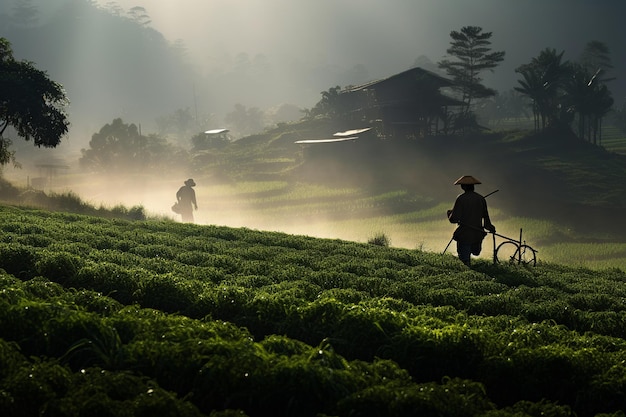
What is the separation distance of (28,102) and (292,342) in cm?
3198

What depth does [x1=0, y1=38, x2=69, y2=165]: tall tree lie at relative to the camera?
3578 cm

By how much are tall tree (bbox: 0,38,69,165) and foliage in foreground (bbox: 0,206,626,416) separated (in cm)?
2313

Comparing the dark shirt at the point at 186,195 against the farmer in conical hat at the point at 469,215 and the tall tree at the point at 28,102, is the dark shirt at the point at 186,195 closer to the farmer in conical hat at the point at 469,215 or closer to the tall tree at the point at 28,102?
the tall tree at the point at 28,102

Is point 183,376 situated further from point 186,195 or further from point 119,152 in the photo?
point 119,152

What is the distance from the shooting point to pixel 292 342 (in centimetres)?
798

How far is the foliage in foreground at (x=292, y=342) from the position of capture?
6.44 metres

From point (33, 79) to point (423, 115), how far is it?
169 feet

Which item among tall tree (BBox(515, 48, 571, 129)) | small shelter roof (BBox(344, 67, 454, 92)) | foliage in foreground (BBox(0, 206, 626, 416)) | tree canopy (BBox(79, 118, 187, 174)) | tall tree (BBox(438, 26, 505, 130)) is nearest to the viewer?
foliage in foreground (BBox(0, 206, 626, 416))

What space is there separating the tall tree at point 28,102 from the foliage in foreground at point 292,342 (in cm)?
2313

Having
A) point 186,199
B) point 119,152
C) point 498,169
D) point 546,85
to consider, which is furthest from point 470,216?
point 119,152

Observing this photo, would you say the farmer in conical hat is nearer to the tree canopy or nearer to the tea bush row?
A: the tea bush row

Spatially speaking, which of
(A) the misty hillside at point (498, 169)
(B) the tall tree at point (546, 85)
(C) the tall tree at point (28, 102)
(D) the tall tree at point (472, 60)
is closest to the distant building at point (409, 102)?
(A) the misty hillside at point (498, 169)

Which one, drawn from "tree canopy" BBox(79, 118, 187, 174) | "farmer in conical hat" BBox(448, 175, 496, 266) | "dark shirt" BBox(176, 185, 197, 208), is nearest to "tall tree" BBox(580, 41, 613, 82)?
"tree canopy" BBox(79, 118, 187, 174)

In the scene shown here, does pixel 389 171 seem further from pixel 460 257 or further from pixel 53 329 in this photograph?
pixel 53 329
